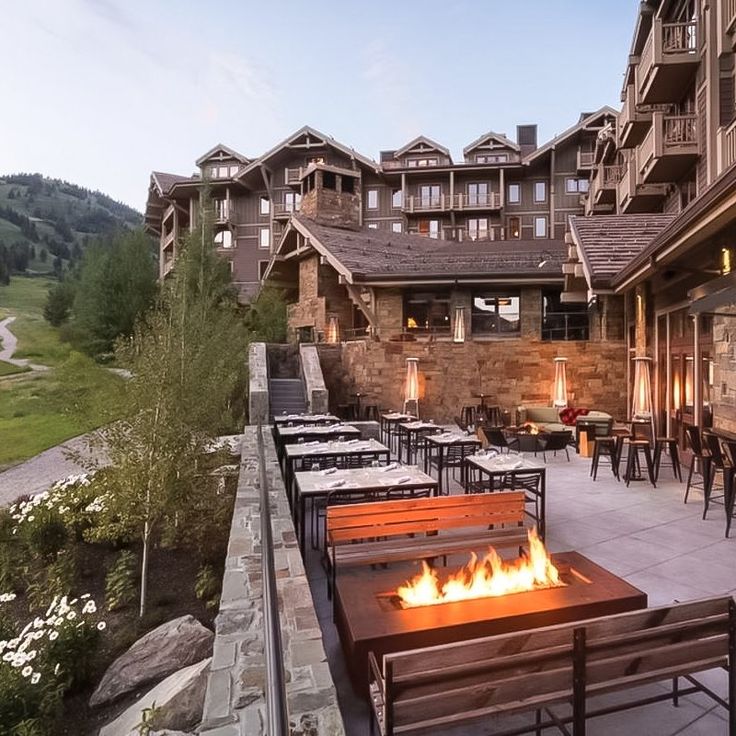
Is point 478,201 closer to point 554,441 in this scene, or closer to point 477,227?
point 477,227

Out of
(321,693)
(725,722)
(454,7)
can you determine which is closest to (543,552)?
(725,722)

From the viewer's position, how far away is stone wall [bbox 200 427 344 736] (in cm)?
200

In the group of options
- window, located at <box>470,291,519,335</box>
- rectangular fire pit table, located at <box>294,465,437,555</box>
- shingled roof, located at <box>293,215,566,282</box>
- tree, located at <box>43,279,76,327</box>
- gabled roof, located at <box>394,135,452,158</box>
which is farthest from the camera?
tree, located at <box>43,279,76,327</box>

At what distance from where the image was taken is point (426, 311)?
55.6 ft

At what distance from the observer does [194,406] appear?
6.46 metres

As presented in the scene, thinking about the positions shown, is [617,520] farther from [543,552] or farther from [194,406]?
[194,406]

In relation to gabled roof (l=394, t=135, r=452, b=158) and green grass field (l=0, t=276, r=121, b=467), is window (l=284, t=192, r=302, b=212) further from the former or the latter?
green grass field (l=0, t=276, r=121, b=467)

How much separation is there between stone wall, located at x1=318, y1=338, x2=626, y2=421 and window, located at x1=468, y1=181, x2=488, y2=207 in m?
17.4

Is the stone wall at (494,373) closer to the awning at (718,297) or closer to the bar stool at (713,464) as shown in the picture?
the bar stool at (713,464)

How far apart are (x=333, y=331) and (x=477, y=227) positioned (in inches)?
601

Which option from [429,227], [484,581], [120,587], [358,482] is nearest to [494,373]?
[358,482]

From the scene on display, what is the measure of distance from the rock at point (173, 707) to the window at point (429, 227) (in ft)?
95.2

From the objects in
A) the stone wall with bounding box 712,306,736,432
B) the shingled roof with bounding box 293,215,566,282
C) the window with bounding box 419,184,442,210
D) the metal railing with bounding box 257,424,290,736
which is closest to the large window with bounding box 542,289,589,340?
the shingled roof with bounding box 293,215,566,282

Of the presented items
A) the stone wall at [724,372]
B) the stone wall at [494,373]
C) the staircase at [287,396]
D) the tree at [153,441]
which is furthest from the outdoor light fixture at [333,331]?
the stone wall at [724,372]
